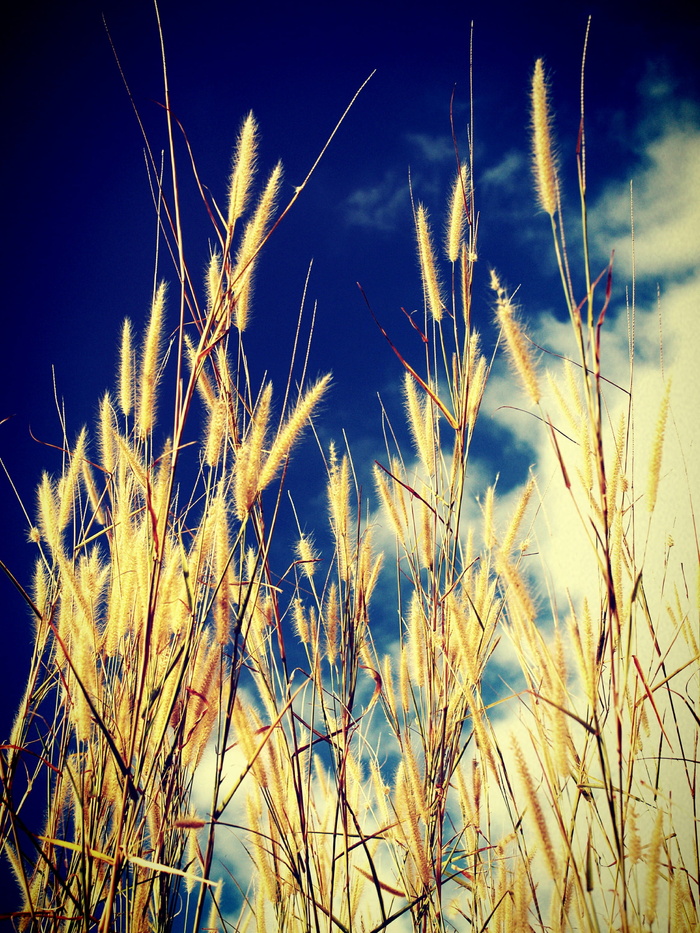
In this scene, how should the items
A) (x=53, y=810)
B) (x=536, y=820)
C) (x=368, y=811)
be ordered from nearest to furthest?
(x=536, y=820) < (x=53, y=810) < (x=368, y=811)

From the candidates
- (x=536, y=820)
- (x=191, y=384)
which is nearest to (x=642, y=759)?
(x=536, y=820)

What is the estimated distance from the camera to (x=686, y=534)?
0.91 metres

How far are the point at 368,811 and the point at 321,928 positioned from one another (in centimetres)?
29

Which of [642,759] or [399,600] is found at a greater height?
[399,600]

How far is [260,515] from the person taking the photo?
0.61 m

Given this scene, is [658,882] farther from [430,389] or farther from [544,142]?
[544,142]

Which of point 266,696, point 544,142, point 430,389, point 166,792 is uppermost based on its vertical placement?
point 544,142

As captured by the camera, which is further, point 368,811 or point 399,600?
point 368,811

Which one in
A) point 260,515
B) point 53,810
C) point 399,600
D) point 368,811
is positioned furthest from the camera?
point 368,811

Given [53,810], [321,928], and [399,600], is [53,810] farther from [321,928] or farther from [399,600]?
[399,600]

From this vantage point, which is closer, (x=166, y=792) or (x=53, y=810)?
(x=166, y=792)

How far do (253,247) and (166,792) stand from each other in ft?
2.14

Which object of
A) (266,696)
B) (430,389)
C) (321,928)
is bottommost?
(321,928)

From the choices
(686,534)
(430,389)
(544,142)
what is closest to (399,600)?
(430,389)
